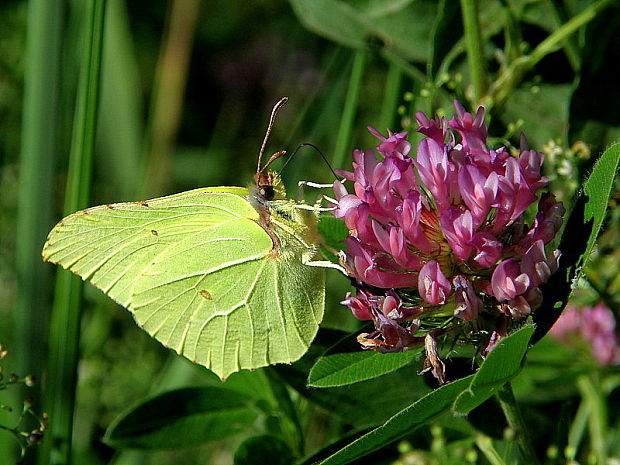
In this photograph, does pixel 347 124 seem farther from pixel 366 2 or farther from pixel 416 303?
pixel 416 303

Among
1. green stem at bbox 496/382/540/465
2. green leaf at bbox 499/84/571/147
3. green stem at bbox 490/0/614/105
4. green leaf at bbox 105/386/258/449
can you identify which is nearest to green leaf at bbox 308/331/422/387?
green stem at bbox 496/382/540/465

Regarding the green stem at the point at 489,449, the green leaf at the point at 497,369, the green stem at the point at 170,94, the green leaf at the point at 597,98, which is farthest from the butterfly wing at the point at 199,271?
the green stem at the point at 170,94

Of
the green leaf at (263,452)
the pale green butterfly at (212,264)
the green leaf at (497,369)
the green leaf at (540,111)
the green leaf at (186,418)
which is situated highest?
the green leaf at (540,111)

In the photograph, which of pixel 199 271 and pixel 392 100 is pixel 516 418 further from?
pixel 392 100

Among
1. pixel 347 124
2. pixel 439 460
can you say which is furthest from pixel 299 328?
pixel 347 124

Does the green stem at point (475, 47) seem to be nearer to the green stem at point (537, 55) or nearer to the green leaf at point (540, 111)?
the green stem at point (537, 55)
